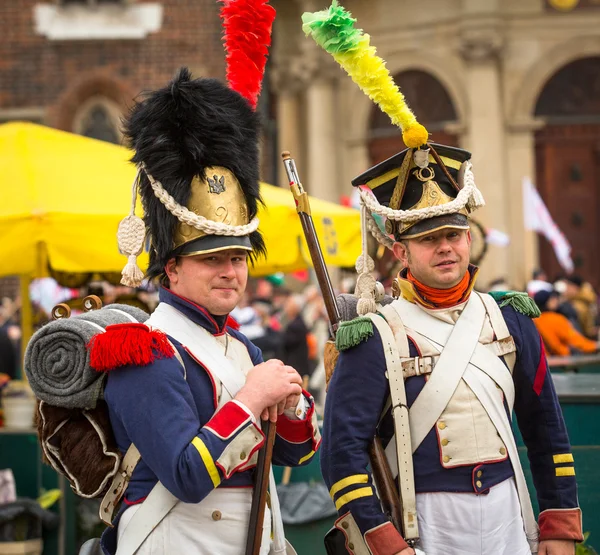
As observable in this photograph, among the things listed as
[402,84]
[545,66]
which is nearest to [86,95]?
[402,84]

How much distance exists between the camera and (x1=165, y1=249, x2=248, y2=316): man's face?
311 centimetres

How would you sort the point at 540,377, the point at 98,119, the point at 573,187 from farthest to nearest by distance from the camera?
the point at 98,119 → the point at 573,187 → the point at 540,377

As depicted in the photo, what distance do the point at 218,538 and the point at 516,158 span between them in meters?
14.0

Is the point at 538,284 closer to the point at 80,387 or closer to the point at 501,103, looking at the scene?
the point at 501,103

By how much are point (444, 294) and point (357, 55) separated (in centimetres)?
79

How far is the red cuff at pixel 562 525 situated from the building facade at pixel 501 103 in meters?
12.4

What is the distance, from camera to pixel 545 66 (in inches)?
646

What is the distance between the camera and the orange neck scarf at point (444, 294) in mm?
3527

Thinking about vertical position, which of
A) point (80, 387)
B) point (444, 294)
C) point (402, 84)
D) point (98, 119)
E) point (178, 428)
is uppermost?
point (402, 84)

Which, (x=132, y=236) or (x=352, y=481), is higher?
(x=132, y=236)

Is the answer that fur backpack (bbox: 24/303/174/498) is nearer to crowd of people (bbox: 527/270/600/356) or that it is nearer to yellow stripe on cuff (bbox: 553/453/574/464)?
yellow stripe on cuff (bbox: 553/453/574/464)

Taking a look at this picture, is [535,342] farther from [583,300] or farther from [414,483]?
[583,300]

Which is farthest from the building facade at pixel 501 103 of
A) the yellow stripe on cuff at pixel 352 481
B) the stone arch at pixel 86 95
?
the yellow stripe on cuff at pixel 352 481

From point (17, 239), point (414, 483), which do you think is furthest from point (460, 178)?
point (17, 239)
